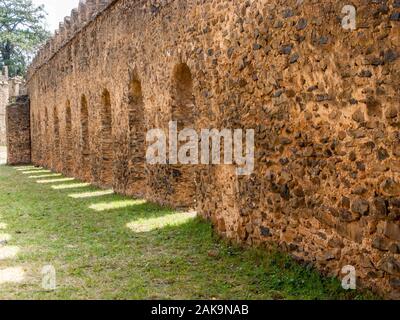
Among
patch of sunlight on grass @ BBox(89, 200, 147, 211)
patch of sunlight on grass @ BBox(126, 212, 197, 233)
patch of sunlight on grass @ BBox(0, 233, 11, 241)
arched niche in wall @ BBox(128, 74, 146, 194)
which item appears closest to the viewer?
patch of sunlight on grass @ BBox(0, 233, 11, 241)

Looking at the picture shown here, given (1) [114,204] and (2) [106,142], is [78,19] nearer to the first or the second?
(2) [106,142]

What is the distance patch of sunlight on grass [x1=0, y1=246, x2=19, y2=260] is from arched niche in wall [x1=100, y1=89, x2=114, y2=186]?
22.8 feet

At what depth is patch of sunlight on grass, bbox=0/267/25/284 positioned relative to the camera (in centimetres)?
541

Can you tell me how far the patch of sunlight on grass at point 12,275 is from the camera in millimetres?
5414

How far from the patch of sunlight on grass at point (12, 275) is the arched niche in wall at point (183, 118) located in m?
4.05

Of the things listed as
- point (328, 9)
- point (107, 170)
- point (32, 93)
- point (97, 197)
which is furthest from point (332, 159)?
point (32, 93)

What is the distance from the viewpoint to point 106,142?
45.8 feet

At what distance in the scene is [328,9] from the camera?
Result: 4.73m

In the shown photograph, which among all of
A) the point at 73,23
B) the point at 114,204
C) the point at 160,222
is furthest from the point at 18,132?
the point at 160,222

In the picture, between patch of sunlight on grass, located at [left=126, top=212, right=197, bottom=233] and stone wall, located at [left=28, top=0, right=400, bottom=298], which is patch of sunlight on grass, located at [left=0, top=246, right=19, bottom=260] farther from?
stone wall, located at [left=28, top=0, right=400, bottom=298]

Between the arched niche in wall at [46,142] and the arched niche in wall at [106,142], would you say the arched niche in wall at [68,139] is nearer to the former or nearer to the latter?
the arched niche in wall at [46,142]

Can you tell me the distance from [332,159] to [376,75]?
3.00 ft

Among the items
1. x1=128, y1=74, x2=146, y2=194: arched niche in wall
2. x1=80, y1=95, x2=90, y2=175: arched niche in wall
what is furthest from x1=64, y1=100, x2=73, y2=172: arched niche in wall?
x1=128, y1=74, x2=146, y2=194: arched niche in wall

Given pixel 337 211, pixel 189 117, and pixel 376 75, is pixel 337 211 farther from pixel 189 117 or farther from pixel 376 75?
pixel 189 117
